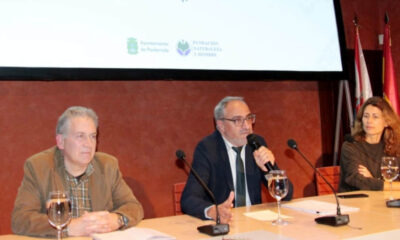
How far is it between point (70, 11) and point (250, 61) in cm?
153

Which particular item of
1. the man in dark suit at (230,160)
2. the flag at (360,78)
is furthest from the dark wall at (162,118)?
the man in dark suit at (230,160)

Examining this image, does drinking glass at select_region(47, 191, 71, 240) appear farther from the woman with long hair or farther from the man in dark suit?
the woman with long hair

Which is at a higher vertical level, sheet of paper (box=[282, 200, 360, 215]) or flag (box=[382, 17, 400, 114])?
flag (box=[382, 17, 400, 114])

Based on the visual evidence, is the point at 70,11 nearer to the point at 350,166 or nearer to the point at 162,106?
the point at 162,106

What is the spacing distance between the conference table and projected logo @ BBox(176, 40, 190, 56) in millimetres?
1543

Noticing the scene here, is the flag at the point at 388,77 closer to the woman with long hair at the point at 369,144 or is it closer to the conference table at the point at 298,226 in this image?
the woman with long hair at the point at 369,144

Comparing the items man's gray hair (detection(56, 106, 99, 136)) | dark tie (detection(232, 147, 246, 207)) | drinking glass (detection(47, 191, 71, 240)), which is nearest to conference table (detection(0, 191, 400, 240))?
drinking glass (detection(47, 191, 71, 240))

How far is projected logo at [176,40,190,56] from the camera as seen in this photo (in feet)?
12.3

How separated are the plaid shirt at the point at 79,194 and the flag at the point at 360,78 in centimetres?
300

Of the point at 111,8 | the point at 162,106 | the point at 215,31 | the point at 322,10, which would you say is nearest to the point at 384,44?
the point at 322,10

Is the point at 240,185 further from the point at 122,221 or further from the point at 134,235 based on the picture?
the point at 134,235

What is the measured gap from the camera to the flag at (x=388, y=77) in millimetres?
4785

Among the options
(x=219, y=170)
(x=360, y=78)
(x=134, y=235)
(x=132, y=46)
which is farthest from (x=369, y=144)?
(x=134, y=235)

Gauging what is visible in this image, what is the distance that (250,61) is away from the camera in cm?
409
